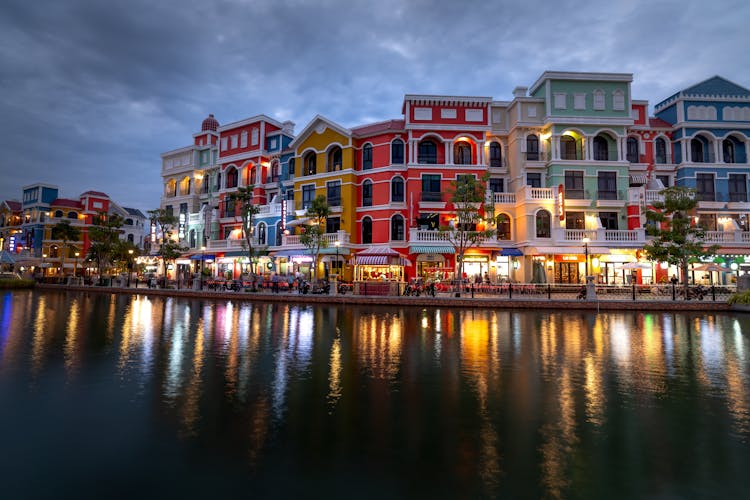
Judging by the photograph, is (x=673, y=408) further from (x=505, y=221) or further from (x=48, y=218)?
(x=48, y=218)

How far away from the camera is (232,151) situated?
156ft

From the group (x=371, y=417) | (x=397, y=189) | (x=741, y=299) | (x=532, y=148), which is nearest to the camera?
(x=371, y=417)

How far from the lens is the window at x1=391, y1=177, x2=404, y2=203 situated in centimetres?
3766

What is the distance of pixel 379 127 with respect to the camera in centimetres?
3919

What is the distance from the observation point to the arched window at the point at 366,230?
38409 millimetres

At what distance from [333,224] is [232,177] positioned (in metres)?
16.7

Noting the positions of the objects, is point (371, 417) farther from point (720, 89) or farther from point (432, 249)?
Answer: point (720, 89)

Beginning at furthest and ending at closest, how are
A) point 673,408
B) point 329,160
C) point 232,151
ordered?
point 232,151, point 329,160, point 673,408

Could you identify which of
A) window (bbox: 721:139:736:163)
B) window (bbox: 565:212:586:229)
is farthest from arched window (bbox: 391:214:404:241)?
window (bbox: 721:139:736:163)

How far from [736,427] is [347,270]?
32.6 metres

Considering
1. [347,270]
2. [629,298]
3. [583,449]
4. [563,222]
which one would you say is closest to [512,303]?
[629,298]

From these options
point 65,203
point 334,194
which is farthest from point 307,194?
point 65,203

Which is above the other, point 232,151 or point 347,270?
point 232,151

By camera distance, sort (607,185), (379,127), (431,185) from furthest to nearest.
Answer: (379,127)
(431,185)
(607,185)
